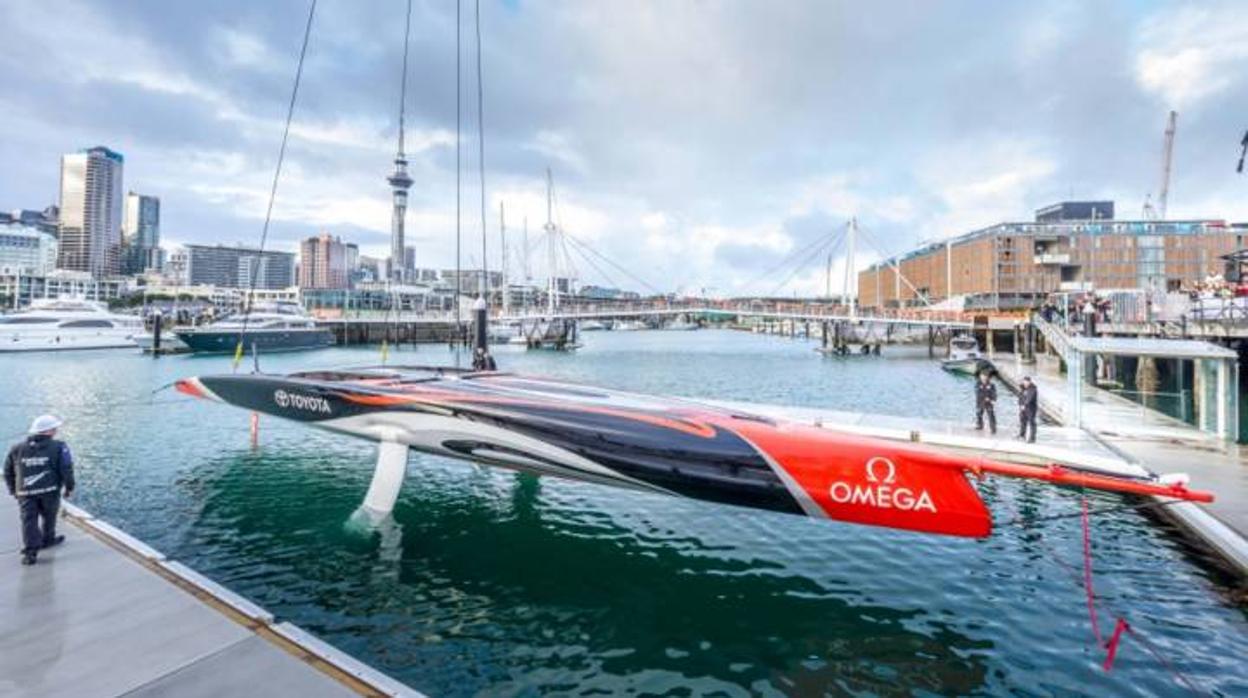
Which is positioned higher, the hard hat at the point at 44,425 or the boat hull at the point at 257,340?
the boat hull at the point at 257,340

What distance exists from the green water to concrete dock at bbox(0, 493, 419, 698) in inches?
46.6

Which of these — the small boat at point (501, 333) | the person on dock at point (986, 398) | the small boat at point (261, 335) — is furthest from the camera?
the small boat at point (501, 333)

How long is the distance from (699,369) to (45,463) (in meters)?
43.8

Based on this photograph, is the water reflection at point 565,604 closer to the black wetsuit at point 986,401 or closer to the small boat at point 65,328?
the black wetsuit at point 986,401

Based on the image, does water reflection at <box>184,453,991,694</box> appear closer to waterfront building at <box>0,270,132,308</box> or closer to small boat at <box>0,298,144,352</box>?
small boat at <box>0,298,144,352</box>

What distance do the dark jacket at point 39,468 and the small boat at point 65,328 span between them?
2795 inches

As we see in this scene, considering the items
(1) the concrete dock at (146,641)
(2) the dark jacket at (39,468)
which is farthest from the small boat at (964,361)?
(2) the dark jacket at (39,468)

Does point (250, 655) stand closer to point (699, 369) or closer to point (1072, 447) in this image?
point (1072, 447)

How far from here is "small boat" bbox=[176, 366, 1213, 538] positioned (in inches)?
249

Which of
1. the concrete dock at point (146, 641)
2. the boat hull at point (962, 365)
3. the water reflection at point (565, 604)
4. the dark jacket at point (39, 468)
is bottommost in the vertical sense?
the water reflection at point (565, 604)

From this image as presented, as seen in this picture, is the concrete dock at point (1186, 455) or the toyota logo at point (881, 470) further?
the concrete dock at point (1186, 455)

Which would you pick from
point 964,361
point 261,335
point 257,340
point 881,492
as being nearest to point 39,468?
point 881,492

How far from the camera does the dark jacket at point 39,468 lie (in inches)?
250

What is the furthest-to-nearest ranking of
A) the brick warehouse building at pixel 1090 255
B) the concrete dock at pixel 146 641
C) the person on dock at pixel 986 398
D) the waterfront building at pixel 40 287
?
1. the waterfront building at pixel 40 287
2. the brick warehouse building at pixel 1090 255
3. the person on dock at pixel 986 398
4. the concrete dock at pixel 146 641
